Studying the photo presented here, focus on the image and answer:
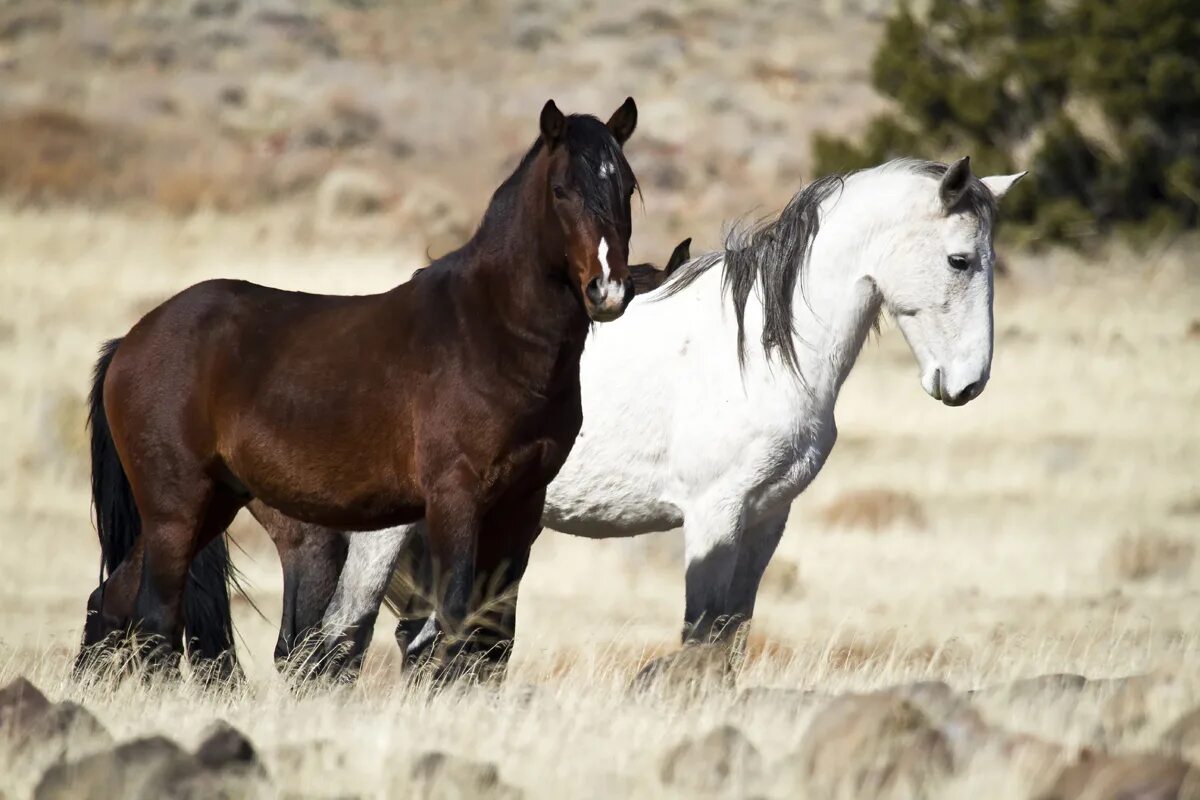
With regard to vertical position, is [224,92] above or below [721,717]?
above

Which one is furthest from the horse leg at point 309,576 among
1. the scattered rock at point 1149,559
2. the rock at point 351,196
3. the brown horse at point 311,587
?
the rock at point 351,196

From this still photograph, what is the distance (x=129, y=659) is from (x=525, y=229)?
6.54 feet

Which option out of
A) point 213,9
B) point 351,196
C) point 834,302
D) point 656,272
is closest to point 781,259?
point 834,302

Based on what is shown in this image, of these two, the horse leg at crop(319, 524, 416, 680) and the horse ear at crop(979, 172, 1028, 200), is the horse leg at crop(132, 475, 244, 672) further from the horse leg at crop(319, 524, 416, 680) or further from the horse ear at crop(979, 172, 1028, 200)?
the horse ear at crop(979, 172, 1028, 200)

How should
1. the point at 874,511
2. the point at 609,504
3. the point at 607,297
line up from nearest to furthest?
the point at 607,297
the point at 609,504
the point at 874,511

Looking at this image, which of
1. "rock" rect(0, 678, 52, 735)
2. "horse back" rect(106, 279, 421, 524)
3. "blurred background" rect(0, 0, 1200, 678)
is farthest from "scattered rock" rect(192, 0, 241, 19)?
"rock" rect(0, 678, 52, 735)

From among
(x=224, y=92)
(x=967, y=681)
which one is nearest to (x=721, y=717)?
(x=967, y=681)

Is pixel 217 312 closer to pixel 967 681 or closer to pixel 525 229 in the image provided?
pixel 525 229

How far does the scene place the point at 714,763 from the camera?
4363 millimetres

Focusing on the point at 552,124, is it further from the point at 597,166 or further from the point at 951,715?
the point at 951,715

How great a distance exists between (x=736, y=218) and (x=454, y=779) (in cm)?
752

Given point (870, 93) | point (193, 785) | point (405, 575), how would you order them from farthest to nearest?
point (870, 93), point (405, 575), point (193, 785)

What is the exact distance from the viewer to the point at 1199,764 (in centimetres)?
434

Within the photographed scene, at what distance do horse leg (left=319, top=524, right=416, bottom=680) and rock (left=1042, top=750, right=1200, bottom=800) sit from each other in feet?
12.1
